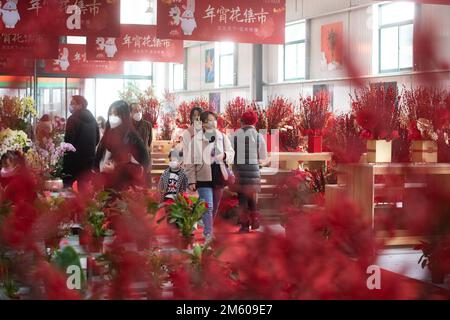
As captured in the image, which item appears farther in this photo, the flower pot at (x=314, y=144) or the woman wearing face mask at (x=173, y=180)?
the flower pot at (x=314, y=144)

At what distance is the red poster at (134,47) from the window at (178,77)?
12806 mm

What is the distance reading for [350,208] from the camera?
65 cm

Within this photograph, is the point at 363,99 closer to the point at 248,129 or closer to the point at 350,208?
the point at 350,208

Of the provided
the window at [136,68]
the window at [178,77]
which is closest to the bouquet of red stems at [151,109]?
the window at [136,68]

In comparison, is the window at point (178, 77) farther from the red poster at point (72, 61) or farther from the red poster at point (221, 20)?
the red poster at point (221, 20)

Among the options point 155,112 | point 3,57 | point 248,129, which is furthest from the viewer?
point 155,112

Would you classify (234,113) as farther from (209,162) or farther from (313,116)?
(209,162)

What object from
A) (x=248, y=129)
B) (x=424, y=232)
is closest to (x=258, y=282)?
(x=424, y=232)

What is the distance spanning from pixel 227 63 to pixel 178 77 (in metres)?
4.76

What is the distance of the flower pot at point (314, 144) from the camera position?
29.5 ft

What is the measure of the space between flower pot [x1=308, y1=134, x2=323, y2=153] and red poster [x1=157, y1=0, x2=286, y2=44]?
2.09 m

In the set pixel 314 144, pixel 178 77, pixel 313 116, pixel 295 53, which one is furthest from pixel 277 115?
pixel 178 77

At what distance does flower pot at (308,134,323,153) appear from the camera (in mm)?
9005
